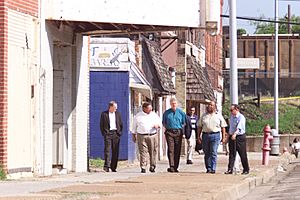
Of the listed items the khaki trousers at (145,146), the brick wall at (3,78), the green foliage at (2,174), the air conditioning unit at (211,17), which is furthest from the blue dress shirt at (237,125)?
the green foliage at (2,174)

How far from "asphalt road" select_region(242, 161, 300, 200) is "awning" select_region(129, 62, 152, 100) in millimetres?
6414

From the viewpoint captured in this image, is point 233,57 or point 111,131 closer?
point 111,131

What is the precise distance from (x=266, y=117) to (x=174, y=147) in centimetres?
4320

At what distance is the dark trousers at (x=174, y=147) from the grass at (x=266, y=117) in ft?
121

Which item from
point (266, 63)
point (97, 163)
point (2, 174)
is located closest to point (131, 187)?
point (2, 174)

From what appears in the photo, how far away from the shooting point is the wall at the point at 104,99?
30.7m

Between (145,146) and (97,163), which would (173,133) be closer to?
(145,146)

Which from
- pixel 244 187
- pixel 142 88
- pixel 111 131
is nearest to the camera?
pixel 244 187

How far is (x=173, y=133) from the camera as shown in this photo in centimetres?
2508

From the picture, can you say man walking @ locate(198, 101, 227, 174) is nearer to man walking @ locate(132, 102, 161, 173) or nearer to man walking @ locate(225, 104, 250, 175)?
man walking @ locate(225, 104, 250, 175)

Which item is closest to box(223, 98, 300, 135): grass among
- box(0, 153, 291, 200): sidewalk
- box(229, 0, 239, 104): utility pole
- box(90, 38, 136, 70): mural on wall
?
box(90, 38, 136, 70): mural on wall

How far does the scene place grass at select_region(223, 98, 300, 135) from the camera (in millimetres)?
63781

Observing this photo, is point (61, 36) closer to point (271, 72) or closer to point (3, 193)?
point (3, 193)

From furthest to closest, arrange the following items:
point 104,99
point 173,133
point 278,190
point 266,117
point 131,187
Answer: point 266,117
point 104,99
point 173,133
point 278,190
point 131,187
